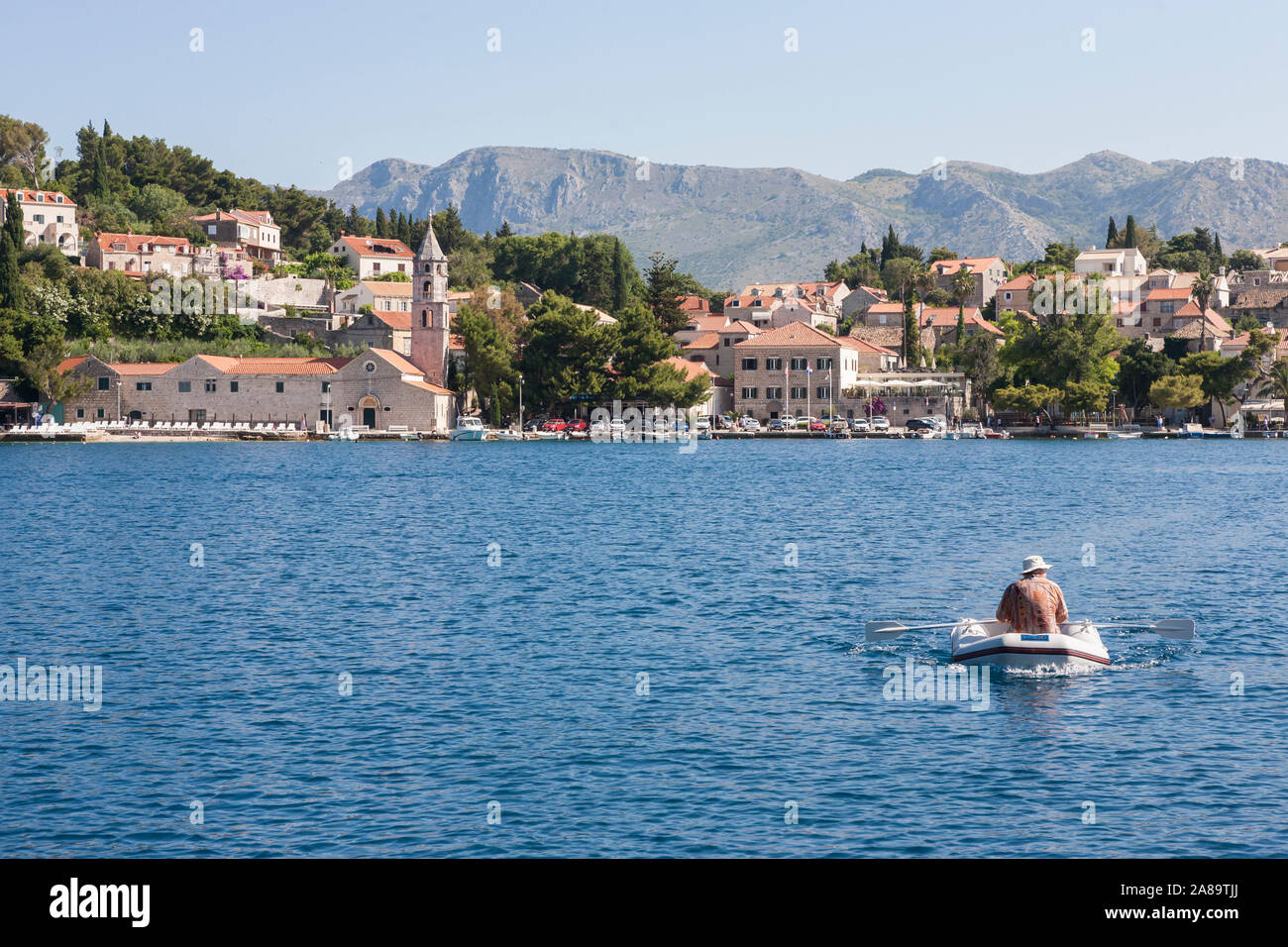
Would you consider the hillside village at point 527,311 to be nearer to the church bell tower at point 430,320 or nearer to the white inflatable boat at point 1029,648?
the church bell tower at point 430,320

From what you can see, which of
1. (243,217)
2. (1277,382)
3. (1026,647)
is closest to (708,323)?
(243,217)

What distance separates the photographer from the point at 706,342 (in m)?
137

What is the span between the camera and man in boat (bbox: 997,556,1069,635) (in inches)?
877

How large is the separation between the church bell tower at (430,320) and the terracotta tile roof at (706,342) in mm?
29839

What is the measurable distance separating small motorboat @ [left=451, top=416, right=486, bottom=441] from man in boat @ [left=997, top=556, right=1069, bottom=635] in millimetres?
95579

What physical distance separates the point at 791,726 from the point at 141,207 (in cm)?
16020

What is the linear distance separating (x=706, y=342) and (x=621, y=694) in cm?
11700

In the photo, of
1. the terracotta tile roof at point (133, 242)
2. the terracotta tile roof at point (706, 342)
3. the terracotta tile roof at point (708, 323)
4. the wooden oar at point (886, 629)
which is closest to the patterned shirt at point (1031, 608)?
the wooden oar at point (886, 629)

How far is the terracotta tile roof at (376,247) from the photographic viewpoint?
522 ft

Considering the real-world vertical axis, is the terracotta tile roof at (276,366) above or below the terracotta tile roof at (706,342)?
below

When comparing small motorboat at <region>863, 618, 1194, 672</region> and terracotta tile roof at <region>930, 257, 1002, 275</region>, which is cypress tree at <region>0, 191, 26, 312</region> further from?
terracotta tile roof at <region>930, 257, 1002, 275</region>

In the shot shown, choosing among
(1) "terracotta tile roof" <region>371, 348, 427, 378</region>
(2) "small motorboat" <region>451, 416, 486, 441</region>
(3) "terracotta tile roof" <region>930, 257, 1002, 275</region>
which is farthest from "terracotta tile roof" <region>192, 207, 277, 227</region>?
(3) "terracotta tile roof" <region>930, 257, 1002, 275</region>

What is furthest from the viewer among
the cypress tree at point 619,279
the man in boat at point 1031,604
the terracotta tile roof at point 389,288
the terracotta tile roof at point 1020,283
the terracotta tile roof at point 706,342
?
the terracotta tile roof at point 1020,283
